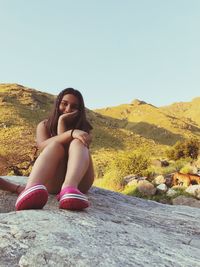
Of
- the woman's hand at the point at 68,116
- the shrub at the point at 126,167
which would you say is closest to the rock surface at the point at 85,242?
the woman's hand at the point at 68,116

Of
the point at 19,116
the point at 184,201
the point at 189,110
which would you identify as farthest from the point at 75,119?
the point at 189,110

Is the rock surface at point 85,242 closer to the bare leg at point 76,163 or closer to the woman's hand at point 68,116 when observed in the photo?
the bare leg at point 76,163

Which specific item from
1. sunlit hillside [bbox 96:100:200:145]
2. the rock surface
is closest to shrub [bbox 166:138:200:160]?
the rock surface

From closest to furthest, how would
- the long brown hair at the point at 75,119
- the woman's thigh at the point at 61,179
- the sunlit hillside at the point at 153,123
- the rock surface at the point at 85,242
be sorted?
1. the rock surface at the point at 85,242
2. the woman's thigh at the point at 61,179
3. the long brown hair at the point at 75,119
4. the sunlit hillside at the point at 153,123

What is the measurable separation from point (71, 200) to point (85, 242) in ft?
2.28

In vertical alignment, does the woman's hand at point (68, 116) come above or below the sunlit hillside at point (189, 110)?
above

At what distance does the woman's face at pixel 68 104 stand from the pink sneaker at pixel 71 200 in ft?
3.66

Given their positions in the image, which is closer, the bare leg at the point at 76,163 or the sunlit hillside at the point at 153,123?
the bare leg at the point at 76,163

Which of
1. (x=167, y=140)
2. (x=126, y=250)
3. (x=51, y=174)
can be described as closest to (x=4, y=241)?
(x=126, y=250)

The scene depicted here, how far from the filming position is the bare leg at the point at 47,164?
10.2 ft

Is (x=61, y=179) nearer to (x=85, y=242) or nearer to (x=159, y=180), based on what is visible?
(x=85, y=242)

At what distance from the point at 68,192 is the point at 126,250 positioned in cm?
81

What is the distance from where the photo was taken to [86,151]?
337cm

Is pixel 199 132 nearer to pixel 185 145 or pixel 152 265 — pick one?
pixel 185 145
